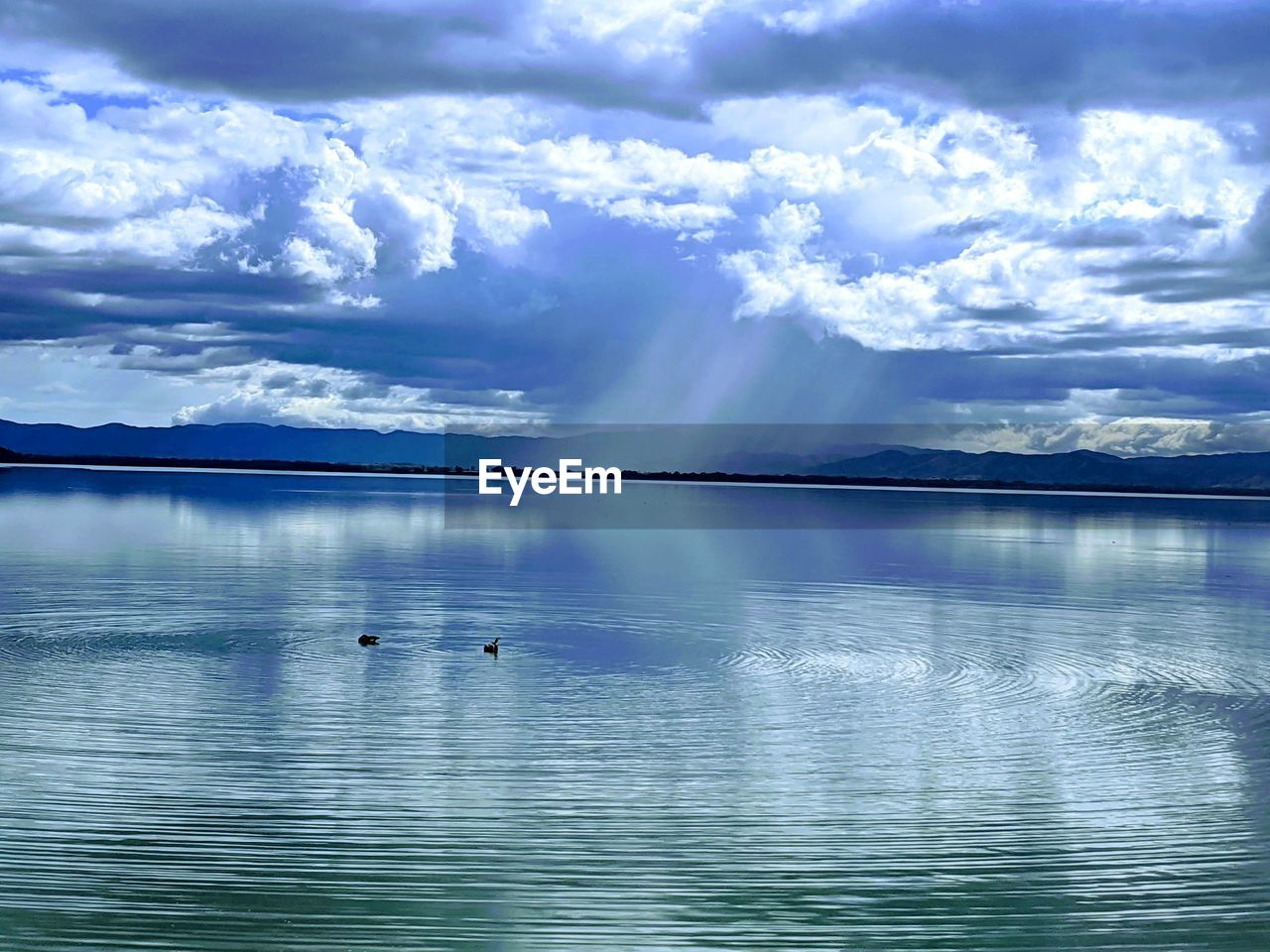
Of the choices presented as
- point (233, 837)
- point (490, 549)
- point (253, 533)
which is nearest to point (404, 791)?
point (233, 837)

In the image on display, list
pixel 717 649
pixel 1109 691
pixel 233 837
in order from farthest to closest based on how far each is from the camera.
A: pixel 717 649 → pixel 1109 691 → pixel 233 837

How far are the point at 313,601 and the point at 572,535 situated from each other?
3574 centimetres

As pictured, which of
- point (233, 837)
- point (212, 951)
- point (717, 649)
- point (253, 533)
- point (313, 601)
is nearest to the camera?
point (212, 951)

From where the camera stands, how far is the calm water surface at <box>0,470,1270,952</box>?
10789 millimetres

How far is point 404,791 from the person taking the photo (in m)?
14.4

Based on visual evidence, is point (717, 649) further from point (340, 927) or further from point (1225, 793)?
point (340, 927)

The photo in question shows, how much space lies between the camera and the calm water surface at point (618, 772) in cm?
1079

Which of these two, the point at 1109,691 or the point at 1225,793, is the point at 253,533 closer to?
the point at 1109,691

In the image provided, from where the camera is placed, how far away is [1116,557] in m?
60.7

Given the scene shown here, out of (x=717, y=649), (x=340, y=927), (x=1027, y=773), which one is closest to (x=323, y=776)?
(x=340, y=927)

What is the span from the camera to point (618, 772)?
1573cm

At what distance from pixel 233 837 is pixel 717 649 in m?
14.8

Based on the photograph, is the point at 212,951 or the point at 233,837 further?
the point at 233,837

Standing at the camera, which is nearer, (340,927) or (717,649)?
(340,927)
